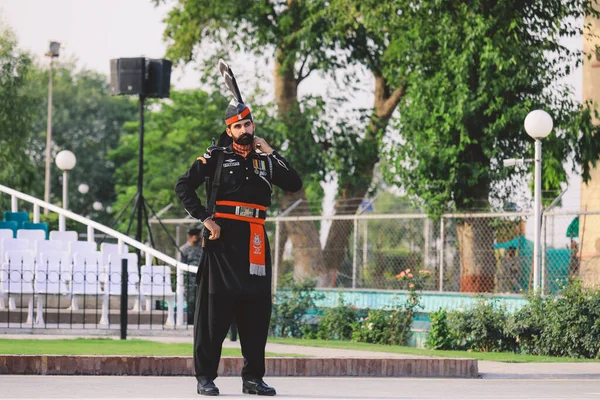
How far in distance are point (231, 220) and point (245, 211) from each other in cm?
13

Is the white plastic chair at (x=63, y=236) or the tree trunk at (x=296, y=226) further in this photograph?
the tree trunk at (x=296, y=226)

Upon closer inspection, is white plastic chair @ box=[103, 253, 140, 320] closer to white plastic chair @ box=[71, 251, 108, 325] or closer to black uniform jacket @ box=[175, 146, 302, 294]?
white plastic chair @ box=[71, 251, 108, 325]

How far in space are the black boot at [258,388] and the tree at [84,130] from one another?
67.5 metres

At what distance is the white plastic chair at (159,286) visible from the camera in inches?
825

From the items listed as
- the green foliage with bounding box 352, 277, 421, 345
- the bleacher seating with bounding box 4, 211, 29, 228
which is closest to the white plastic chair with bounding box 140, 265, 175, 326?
the green foliage with bounding box 352, 277, 421, 345

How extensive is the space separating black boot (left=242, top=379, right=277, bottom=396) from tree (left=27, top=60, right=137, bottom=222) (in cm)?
6746

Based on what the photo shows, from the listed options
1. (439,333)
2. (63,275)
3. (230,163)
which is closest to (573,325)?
(439,333)

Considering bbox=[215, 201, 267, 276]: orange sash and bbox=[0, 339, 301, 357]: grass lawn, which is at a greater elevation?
bbox=[215, 201, 267, 276]: orange sash

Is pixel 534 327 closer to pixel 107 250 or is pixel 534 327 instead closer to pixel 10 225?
pixel 107 250

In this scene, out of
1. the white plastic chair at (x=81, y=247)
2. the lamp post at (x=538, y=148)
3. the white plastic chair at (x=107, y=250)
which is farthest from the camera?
the white plastic chair at (x=81, y=247)

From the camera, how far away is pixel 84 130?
277ft

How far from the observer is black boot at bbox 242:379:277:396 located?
32.5 feet

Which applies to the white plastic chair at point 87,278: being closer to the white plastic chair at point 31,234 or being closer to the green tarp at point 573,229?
the white plastic chair at point 31,234

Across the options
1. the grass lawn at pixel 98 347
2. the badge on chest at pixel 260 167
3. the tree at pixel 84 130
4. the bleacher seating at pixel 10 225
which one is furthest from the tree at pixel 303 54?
the tree at pixel 84 130
